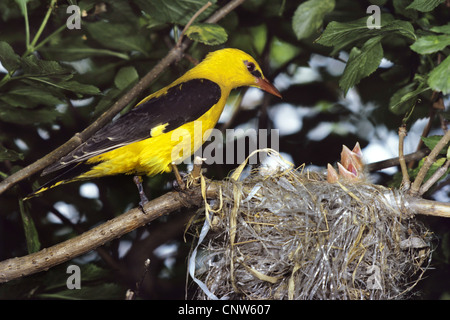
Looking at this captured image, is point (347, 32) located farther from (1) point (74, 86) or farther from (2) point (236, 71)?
(1) point (74, 86)

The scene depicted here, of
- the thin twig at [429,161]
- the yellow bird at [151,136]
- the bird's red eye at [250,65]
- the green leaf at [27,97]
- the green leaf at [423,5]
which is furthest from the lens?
the bird's red eye at [250,65]

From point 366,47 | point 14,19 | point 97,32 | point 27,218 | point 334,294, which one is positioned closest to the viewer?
point 334,294

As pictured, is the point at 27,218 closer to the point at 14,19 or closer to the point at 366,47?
the point at 14,19

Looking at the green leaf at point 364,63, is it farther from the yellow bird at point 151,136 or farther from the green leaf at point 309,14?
the yellow bird at point 151,136

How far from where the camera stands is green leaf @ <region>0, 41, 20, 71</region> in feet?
6.81

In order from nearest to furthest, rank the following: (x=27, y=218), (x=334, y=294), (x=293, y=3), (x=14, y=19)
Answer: (x=334, y=294)
(x=27, y=218)
(x=14, y=19)
(x=293, y=3)

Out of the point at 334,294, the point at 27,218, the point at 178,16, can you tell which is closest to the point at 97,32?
the point at 178,16

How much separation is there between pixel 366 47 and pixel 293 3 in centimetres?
103

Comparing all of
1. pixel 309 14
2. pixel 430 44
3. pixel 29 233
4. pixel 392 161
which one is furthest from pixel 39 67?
pixel 392 161

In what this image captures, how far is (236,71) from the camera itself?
253 centimetres

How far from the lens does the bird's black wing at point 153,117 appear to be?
213 centimetres

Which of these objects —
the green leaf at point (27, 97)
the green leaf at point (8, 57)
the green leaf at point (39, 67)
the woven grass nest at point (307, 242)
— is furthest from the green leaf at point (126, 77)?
the woven grass nest at point (307, 242)

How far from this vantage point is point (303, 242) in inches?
75.0

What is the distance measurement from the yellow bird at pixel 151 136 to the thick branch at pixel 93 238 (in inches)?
3.7
